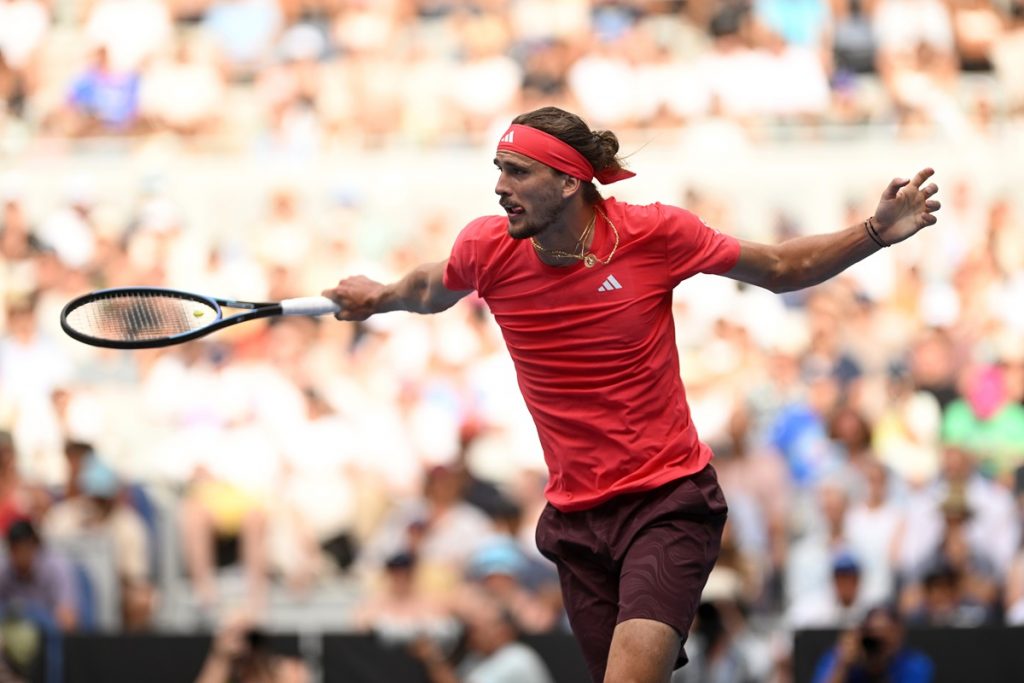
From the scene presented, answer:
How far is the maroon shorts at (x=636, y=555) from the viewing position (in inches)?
219

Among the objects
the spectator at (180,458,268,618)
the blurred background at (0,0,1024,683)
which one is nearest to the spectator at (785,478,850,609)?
the blurred background at (0,0,1024,683)

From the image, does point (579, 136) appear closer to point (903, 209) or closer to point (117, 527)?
point (903, 209)

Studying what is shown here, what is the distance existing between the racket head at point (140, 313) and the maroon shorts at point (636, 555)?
1501mm

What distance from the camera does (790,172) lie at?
50.2ft

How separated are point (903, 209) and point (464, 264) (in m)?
1.40

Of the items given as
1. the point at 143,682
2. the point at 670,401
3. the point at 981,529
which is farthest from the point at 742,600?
the point at 670,401

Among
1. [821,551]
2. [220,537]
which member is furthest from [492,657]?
[220,537]

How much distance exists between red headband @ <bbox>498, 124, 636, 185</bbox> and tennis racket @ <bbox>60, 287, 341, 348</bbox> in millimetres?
1011

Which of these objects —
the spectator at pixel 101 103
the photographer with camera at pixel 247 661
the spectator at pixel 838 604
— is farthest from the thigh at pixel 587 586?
the spectator at pixel 101 103

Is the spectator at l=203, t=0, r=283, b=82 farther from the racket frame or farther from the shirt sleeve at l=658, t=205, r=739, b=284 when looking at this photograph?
the shirt sleeve at l=658, t=205, r=739, b=284

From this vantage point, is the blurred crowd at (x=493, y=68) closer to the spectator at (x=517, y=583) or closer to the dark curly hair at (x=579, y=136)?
the spectator at (x=517, y=583)

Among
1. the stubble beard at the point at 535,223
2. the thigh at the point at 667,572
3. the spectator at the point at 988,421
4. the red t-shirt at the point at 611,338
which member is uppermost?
the stubble beard at the point at 535,223

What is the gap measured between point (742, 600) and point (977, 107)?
672cm

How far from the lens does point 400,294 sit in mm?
6250
